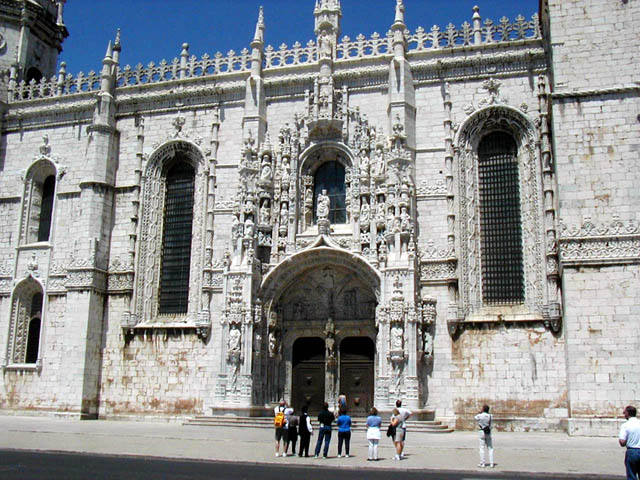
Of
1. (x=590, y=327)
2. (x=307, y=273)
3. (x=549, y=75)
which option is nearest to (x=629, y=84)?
(x=549, y=75)

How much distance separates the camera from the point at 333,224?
2738cm

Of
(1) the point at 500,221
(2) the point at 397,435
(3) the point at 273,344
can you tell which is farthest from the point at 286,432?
(1) the point at 500,221

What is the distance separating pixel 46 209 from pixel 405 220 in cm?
1676

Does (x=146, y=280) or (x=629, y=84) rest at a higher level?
(x=629, y=84)

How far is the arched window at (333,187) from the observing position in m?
27.5

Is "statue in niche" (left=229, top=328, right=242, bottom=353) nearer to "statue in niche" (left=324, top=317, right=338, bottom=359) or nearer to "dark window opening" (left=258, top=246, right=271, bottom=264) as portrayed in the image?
"dark window opening" (left=258, top=246, right=271, bottom=264)

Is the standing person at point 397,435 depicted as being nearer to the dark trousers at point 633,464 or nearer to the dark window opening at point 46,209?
the dark trousers at point 633,464

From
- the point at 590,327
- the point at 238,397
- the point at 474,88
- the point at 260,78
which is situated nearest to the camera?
the point at 590,327

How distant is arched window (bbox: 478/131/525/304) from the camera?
2508 cm

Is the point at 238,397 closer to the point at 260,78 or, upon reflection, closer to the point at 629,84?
the point at 260,78

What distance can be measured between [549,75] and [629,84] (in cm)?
325

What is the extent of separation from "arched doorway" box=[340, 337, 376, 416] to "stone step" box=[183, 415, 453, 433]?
3.49ft

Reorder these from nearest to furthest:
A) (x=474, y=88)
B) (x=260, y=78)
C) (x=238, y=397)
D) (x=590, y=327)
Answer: (x=590, y=327)
(x=238, y=397)
(x=474, y=88)
(x=260, y=78)

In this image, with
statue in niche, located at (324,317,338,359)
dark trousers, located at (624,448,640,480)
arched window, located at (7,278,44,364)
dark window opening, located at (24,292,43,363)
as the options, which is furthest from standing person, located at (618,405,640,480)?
dark window opening, located at (24,292,43,363)
